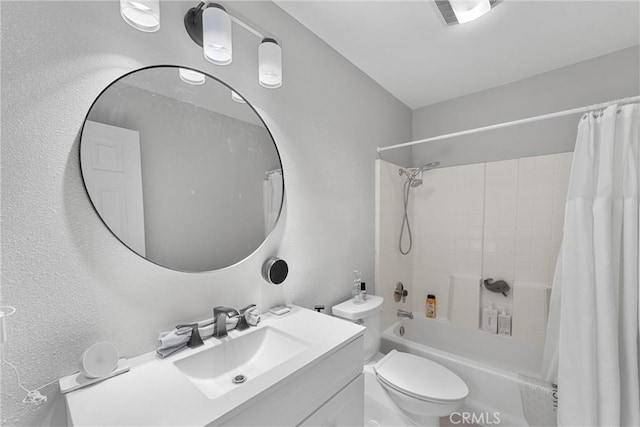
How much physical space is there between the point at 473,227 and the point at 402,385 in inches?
55.8

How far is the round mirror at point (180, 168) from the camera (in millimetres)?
801

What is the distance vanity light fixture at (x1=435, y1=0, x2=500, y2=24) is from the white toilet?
1579 millimetres

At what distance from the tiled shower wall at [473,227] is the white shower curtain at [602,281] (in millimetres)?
607

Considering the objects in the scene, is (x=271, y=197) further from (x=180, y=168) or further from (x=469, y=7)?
(x=469, y=7)

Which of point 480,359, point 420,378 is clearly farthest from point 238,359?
point 480,359

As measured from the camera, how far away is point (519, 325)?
6.38 feet

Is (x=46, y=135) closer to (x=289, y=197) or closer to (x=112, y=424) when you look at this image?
(x=112, y=424)

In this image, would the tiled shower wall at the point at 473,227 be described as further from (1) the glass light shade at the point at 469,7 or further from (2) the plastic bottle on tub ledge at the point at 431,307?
(1) the glass light shade at the point at 469,7

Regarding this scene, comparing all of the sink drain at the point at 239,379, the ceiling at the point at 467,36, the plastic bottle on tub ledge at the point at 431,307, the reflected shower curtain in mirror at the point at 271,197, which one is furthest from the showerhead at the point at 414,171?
the sink drain at the point at 239,379

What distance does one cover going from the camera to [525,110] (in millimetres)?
2033

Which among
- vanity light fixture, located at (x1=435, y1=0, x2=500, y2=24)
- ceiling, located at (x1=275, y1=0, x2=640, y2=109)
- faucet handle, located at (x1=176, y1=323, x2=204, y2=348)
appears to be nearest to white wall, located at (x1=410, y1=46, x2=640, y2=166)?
ceiling, located at (x1=275, y1=0, x2=640, y2=109)

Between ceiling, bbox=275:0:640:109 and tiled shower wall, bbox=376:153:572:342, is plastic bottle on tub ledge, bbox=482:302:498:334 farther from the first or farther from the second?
ceiling, bbox=275:0:640:109

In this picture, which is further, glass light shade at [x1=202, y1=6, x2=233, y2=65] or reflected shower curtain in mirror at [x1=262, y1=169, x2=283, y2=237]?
reflected shower curtain in mirror at [x1=262, y1=169, x2=283, y2=237]

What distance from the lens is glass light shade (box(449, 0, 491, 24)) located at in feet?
3.78
